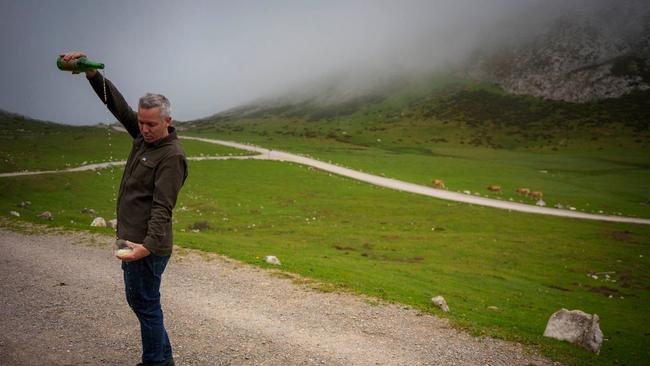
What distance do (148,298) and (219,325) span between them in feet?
16.4

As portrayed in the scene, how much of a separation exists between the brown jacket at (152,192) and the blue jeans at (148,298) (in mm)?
364

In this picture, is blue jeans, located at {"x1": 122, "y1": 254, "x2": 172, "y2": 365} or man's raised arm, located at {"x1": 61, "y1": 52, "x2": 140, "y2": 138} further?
man's raised arm, located at {"x1": 61, "y1": 52, "x2": 140, "y2": 138}

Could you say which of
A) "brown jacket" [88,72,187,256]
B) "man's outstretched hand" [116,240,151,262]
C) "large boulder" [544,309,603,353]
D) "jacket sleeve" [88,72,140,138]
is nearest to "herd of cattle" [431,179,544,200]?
"large boulder" [544,309,603,353]

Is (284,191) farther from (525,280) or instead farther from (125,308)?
(125,308)

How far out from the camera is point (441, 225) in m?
41.2

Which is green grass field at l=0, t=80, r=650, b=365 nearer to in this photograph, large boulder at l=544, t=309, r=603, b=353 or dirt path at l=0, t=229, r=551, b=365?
large boulder at l=544, t=309, r=603, b=353

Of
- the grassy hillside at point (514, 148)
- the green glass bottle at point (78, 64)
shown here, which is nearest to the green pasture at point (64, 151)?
the grassy hillside at point (514, 148)

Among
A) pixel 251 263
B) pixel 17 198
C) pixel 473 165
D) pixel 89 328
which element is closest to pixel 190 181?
pixel 17 198

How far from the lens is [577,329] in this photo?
1417 cm

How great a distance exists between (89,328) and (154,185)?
6381mm

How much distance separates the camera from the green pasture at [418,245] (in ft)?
62.6

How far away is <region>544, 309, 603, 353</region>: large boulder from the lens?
13.9 m

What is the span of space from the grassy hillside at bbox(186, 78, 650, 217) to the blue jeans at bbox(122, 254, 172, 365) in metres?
55.6

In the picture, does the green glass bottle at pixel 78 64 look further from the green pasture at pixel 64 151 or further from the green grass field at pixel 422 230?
the green pasture at pixel 64 151
